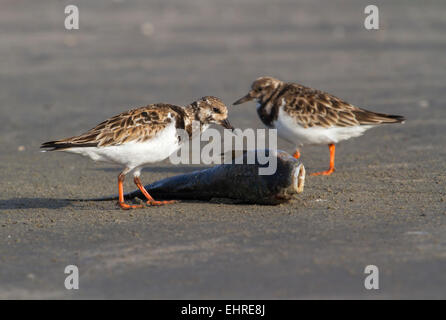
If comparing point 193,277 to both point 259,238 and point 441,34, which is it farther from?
point 441,34

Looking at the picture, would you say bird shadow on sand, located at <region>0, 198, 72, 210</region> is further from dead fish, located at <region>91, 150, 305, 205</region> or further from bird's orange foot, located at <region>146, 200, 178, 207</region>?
bird's orange foot, located at <region>146, 200, 178, 207</region>

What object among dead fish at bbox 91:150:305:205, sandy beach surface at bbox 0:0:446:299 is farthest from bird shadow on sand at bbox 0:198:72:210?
dead fish at bbox 91:150:305:205

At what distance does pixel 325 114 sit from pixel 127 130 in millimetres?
2444

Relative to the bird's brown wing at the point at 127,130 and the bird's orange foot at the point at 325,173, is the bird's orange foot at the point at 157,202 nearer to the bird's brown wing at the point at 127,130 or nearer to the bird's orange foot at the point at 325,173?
the bird's brown wing at the point at 127,130

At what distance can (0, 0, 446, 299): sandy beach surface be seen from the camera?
4.53m

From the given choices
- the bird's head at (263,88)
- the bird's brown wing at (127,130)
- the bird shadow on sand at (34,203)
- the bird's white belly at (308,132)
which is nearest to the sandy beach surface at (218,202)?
the bird shadow on sand at (34,203)

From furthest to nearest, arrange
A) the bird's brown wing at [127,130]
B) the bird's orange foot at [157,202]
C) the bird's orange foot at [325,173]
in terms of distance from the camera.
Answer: the bird's orange foot at [325,173] < the bird's orange foot at [157,202] < the bird's brown wing at [127,130]

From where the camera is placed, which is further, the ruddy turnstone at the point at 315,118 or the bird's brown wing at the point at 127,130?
the ruddy turnstone at the point at 315,118

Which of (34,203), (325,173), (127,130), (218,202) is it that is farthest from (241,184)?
(34,203)

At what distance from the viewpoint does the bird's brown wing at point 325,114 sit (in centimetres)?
770

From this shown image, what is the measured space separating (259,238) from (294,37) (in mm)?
12515

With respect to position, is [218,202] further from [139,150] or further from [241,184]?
[139,150]

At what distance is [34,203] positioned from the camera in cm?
659
